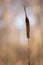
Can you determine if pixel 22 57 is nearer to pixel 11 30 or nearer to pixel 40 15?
pixel 11 30

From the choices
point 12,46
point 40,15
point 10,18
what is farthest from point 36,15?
point 12,46

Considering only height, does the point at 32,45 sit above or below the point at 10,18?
below

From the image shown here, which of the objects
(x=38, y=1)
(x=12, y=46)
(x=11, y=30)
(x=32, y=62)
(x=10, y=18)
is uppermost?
(x=38, y=1)

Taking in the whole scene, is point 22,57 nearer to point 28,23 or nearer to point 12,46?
point 12,46

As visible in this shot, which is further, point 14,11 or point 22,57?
point 14,11

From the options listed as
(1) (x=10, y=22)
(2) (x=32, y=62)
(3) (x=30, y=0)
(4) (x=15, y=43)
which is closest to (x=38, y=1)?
(3) (x=30, y=0)

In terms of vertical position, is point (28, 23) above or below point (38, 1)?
below
